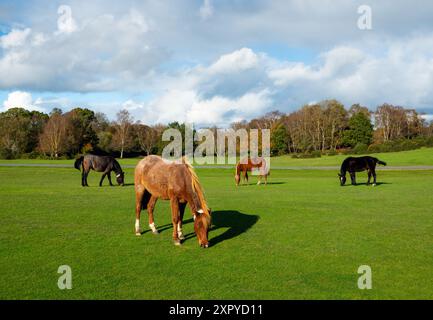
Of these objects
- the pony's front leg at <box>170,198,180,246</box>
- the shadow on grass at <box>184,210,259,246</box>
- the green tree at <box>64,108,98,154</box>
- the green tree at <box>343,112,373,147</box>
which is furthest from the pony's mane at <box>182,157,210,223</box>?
the green tree at <box>343,112,373,147</box>

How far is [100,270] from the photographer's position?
7379mm

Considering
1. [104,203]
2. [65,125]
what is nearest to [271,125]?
[65,125]

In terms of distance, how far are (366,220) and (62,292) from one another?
31.5 feet

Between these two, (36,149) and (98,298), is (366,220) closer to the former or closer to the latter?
(98,298)

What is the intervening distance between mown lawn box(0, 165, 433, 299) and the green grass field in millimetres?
21

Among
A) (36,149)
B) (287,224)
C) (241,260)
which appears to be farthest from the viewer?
(36,149)

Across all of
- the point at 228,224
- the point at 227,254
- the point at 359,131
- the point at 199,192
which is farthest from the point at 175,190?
the point at 359,131

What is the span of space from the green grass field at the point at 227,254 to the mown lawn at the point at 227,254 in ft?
0.07

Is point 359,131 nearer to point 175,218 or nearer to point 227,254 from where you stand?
point 175,218

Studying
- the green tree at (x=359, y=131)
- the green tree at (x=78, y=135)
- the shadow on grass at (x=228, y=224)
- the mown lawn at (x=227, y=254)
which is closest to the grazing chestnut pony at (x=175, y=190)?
the mown lawn at (x=227, y=254)

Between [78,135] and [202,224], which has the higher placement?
[78,135]

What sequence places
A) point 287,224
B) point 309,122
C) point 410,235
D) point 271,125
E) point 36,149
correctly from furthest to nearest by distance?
point 271,125, point 309,122, point 36,149, point 287,224, point 410,235

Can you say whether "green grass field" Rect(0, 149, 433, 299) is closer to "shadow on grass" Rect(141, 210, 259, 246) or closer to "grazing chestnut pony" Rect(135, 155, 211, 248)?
"shadow on grass" Rect(141, 210, 259, 246)

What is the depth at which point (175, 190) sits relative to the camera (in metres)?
9.41
